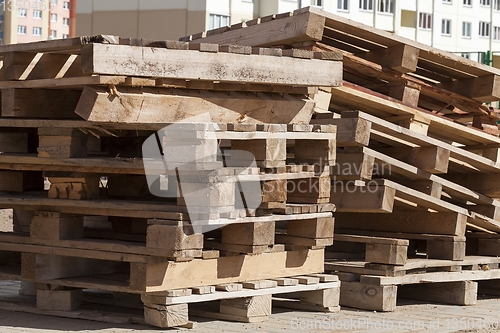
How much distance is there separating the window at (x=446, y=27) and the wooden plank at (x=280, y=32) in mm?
40636

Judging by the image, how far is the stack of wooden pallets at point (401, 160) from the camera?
→ 5.79 meters

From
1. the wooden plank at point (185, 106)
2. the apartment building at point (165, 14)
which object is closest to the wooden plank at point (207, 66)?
the wooden plank at point (185, 106)

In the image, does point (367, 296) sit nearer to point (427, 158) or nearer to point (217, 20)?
point (427, 158)

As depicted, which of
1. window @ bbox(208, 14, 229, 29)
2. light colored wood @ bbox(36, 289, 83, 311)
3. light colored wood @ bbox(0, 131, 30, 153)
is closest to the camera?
light colored wood @ bbox(36, 289, 83, 311)

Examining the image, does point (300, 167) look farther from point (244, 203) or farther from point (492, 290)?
point (492, 290)

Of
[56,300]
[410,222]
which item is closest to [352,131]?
[410,222]

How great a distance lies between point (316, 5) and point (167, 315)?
122 ft

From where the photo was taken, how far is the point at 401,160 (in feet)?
20.5

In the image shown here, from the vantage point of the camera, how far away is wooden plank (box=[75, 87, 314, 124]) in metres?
4.44

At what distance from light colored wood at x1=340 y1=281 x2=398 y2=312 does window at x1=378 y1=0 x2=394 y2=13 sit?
38118 millimetres

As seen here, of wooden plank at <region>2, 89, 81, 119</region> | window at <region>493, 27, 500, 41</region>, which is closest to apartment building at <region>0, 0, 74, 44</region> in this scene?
window at <region>493, 27, 500, 41</region>

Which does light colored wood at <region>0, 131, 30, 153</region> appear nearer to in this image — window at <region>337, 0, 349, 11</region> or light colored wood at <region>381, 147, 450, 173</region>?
light colored wood at <region>381, 147, 450, 173</region>

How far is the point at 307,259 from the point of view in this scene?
18.3 feet

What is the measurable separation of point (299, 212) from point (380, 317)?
1101 mm
